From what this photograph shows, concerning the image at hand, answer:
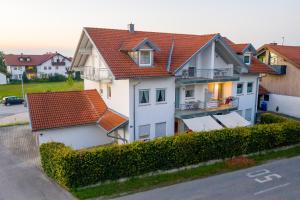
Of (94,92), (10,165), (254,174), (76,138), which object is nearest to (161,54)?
(94,92)

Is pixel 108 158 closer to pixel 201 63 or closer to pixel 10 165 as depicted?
pixel 10 165

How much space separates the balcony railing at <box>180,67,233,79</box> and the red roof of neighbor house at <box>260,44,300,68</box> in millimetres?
11483

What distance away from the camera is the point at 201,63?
1127 inches

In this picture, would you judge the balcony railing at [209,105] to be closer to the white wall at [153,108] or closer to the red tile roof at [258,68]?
the white wall at [153,108]

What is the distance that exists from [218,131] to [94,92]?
1364 centimetres

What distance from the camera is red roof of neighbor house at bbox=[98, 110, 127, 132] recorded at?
947 inches

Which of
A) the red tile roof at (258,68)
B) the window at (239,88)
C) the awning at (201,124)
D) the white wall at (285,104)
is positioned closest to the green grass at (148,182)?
the awning at (201,124)

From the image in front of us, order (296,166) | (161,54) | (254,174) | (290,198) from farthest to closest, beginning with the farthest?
(161,54), (296,166), (254,174), (290,198)

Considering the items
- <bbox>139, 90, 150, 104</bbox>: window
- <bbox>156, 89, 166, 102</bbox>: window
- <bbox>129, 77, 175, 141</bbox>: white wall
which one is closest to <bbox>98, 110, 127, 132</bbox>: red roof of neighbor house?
<bbox>129, 77, 175, 141</bbox>: white wall

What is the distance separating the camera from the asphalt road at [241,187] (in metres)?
16.9

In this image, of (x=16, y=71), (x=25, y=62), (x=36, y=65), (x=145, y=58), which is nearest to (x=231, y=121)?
(x=145, y=58)

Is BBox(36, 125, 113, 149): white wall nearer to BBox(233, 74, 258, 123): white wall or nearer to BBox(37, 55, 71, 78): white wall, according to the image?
BBox(233, 74, 258, 123): white wall

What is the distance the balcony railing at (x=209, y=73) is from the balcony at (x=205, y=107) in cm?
262

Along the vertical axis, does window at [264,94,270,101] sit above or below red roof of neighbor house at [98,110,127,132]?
above
